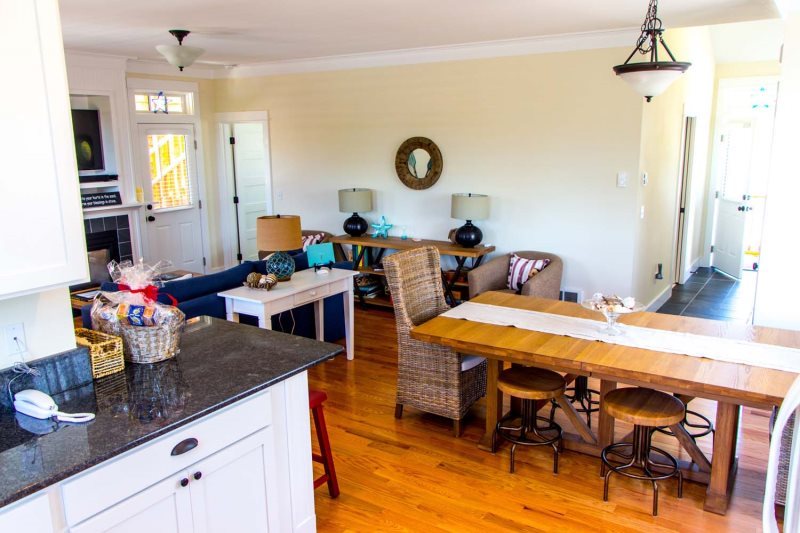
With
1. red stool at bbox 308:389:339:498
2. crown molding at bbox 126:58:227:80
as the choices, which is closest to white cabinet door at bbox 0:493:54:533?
red stool at bbox 308:389:339:498

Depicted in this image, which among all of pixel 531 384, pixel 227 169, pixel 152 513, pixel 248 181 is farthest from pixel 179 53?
pixel 152 513

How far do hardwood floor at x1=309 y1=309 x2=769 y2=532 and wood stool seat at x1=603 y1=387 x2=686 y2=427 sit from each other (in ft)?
1.48

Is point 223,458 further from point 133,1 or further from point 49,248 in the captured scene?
point 133,1

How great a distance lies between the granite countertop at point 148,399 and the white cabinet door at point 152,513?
0.19 meters

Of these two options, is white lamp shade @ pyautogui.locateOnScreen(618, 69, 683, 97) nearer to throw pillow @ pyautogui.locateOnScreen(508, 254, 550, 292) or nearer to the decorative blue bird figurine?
throw pillow @ pyautogui.locateOnScreen(508, 254, 550, 292)

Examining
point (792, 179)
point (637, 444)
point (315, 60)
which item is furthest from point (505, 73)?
point (637, 444)

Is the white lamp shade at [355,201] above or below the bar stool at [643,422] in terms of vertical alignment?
above

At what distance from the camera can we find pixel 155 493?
1.90 m

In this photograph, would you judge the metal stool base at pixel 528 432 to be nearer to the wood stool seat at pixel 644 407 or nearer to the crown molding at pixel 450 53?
the wood stool seat at pixel 644 407

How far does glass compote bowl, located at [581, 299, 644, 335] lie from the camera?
313cm

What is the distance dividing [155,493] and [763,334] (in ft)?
9.59

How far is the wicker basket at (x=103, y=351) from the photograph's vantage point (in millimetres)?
2236

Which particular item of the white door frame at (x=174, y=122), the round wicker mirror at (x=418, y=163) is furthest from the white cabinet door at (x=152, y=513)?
the white door frame at (x=174, y=122)

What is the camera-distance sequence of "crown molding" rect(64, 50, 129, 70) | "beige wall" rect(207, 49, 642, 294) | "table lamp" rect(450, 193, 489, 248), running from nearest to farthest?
"beige wall" rect(207, 49, 642, 294), "table lamp" rect(450, 193, 489, 248), "crown molding" rect(64, 50, 129, 70)
